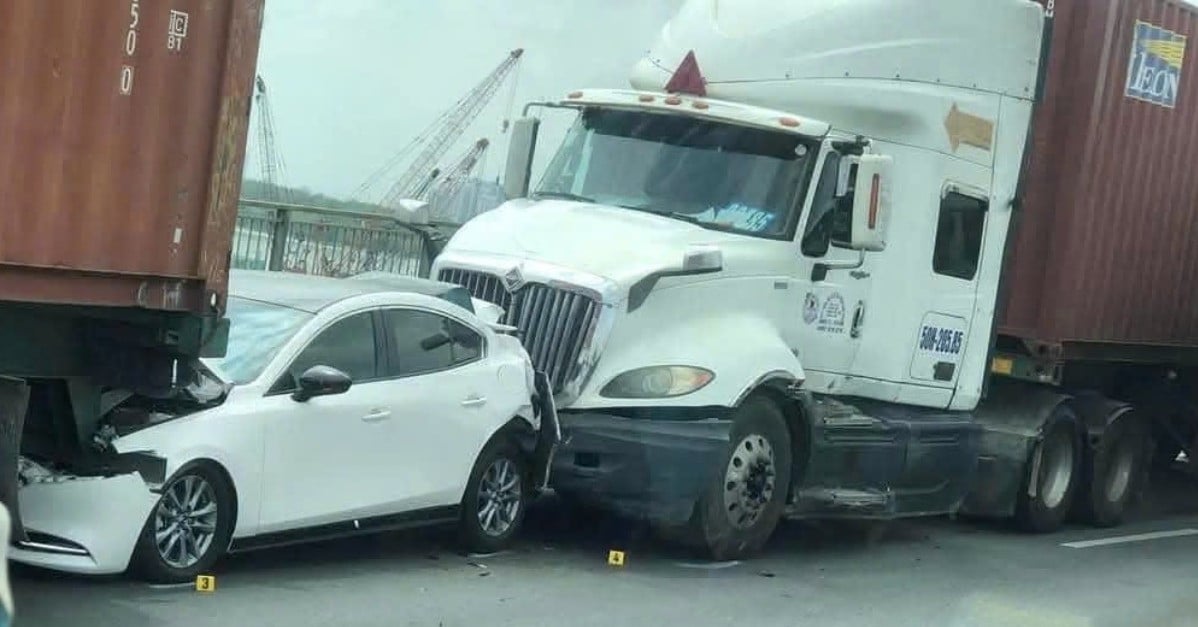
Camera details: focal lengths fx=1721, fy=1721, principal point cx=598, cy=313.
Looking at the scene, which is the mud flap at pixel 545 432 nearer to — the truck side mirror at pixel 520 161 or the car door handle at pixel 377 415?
the car door handle at pixel 377 415

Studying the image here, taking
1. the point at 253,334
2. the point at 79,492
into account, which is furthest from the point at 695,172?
the point at 79,492

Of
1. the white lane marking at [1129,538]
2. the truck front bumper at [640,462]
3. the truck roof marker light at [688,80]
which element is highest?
the truck roof marker light at [688,80]

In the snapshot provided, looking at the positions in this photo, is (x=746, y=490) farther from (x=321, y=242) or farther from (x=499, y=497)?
(x=321, y=242)

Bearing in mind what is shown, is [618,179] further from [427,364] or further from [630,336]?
[427,364]

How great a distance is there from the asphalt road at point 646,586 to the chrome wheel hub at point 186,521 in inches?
7.0

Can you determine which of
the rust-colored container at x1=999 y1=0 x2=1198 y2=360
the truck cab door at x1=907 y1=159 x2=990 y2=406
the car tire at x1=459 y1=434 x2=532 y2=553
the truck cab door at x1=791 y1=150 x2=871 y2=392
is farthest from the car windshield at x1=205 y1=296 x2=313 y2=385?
the rust-colored container at x1=999 y1=0 x2=1198 y2=360

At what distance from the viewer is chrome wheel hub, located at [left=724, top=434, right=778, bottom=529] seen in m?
10.9

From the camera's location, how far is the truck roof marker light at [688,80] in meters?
12.2

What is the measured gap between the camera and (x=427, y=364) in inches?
390

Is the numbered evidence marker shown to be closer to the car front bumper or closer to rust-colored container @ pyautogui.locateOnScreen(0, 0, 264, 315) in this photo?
the car front bumper

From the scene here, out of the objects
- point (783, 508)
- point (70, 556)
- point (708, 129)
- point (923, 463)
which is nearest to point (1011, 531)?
point (923, 463)

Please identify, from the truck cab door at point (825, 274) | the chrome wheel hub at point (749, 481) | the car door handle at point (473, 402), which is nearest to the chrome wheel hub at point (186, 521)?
the car door handle at point (473, 402)

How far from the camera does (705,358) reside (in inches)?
421

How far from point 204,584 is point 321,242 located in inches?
291
